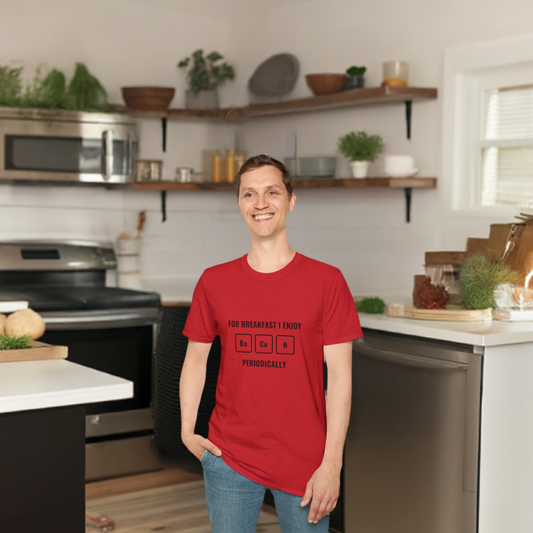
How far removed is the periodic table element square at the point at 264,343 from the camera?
1.50 metres

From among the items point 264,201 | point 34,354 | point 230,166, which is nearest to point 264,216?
point 264,201

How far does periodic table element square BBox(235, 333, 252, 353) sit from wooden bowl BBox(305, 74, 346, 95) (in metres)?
2.37

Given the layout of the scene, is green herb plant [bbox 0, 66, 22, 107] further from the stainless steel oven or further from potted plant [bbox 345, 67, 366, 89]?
potted plant [bbox 345, 67, 366, 89]

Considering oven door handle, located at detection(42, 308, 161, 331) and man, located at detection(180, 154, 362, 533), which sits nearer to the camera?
man, located at detection(180, 154, 362, 533)

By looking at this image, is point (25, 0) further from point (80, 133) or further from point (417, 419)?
point (417, 419)

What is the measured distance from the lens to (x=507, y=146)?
3.22 metres

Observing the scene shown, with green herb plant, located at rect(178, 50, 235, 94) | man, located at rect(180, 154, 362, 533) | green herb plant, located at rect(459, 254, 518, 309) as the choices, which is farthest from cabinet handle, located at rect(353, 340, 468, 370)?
green herb plant, located at rect(178, 50, 235, 94)

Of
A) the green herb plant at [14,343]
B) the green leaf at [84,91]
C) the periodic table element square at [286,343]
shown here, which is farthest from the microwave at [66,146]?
the periodic table element square at [286,343]

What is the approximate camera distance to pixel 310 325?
1501 mm

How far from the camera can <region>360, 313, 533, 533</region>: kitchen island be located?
7.22 feet

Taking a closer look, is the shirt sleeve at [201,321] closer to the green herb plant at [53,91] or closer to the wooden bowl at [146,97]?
the green herb plant at [53,91]

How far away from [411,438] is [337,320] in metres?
1.05

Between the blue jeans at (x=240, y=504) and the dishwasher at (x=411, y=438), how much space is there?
826mm

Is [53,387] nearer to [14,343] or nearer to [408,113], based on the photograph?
[14,343]
